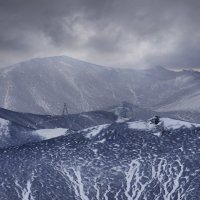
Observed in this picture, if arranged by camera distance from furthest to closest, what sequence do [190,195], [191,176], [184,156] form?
[184,156] → [191,176] → [190,195]

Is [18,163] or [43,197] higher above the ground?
[18,163]

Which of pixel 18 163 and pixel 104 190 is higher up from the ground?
pixel 18 163

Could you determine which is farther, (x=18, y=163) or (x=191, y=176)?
(x=18, y=163)

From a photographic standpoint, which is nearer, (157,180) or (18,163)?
(157,180)

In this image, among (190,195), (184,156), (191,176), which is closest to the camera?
(190,195)

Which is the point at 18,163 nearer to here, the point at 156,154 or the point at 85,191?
the point at 85,191

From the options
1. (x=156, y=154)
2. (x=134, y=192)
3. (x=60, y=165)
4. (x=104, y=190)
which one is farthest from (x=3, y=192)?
(x=156, y=154)

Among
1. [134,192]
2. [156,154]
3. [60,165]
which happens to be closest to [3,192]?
[60,165]

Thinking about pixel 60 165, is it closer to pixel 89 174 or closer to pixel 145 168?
pixel 89 174
